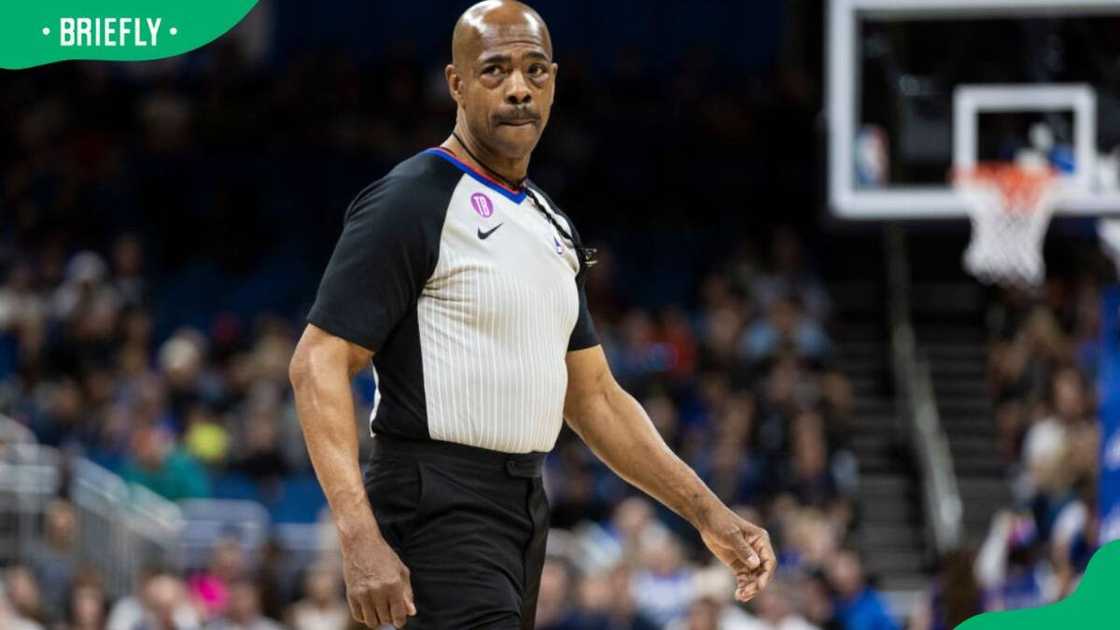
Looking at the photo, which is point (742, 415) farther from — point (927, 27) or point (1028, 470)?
point (927, 27)

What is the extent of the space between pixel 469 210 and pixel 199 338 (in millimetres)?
12824

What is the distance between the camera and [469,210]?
14.2ft

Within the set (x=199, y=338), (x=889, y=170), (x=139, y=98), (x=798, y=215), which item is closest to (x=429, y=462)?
(x=889, y=170)

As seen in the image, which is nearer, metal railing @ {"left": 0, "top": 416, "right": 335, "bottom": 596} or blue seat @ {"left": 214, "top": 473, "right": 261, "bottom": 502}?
metal railing @ {"left": 0, "top": 416, "right": 335, "bottom": 596}

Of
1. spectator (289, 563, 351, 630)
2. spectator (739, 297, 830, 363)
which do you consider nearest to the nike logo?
spectator (289, 563, 351, 630)

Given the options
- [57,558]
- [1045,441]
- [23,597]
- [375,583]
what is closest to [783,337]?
[1045,441]

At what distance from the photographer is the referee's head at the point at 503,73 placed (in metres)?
4.32

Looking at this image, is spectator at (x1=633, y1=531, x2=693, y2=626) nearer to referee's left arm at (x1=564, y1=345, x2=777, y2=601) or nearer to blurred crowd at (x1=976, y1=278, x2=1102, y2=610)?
blurred crowd at (x1=976, y1=278, x2=1102, y2=610)

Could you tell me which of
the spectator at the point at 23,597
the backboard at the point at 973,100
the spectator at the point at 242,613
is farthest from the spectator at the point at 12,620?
the backboard at the point at 973,100

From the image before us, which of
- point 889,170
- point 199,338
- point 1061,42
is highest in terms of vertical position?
point 1061,42

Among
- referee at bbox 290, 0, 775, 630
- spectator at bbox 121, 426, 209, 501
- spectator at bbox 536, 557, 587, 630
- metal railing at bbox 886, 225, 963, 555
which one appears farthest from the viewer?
metal railing at bbox 886, 225, 963, 555

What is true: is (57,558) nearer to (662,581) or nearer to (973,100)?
(662,581)

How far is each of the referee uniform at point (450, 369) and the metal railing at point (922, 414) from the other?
9.99 metres

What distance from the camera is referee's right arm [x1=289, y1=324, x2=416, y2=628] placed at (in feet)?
13.0
